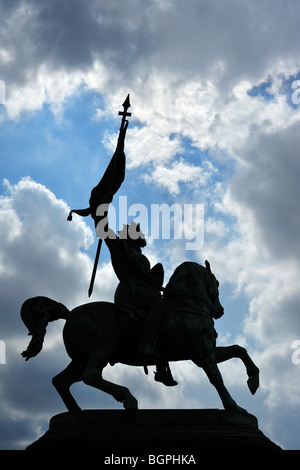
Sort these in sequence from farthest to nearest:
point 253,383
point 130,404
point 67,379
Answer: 1. point 67,379
2. point 253,383
3. point 130,404

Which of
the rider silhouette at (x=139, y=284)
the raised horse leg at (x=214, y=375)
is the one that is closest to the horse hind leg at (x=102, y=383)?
the rider silhouette at (x=139, y=284)

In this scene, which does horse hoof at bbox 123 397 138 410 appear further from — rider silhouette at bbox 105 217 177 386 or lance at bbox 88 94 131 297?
lance at bbox 88 94 131 297

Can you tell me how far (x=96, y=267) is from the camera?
12031 millimetres

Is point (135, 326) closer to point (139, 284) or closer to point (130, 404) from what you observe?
point (139, 284)

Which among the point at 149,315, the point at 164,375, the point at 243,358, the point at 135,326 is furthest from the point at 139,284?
the point at 243,358

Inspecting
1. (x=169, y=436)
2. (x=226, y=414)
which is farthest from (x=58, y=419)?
(x=226, y=414)

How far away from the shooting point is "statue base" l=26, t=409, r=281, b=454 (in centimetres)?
977

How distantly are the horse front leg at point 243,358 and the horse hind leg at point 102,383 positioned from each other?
6.24 ft

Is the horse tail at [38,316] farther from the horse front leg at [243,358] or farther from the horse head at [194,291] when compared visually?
the horse front leg at [243,358]

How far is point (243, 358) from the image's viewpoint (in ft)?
37.8

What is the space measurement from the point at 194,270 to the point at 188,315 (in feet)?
3.38

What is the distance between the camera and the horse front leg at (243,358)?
37.1ft

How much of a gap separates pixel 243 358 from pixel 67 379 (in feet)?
10.6
